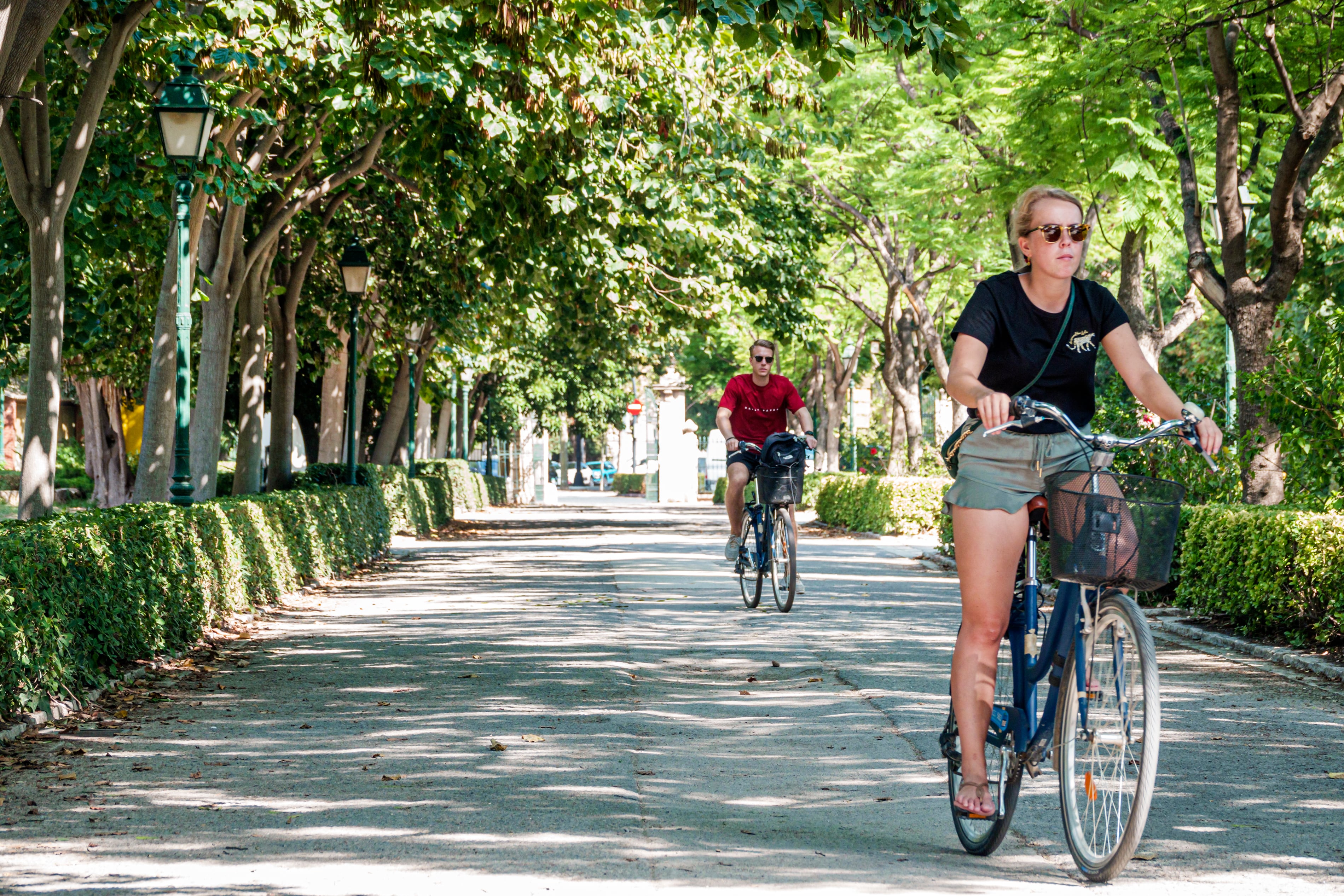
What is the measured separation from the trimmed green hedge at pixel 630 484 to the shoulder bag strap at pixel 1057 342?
63180mm

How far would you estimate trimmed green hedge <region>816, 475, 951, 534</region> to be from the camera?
81.9 ft

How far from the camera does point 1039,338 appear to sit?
4.45m

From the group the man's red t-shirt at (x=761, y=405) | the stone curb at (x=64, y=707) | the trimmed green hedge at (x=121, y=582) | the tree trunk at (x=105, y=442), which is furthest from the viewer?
the tree trunk at (x=105, y=442)

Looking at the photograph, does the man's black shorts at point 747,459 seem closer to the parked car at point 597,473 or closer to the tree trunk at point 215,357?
the tree trunk at point 215,357

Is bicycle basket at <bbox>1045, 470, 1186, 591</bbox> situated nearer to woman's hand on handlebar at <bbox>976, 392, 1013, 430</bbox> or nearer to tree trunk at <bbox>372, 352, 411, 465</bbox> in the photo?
woman's hand on handlebar at <bbox>976, 392, 1013, 430</bbox>

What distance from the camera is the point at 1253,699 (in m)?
7.75

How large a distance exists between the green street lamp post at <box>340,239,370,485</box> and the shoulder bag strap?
16147mm

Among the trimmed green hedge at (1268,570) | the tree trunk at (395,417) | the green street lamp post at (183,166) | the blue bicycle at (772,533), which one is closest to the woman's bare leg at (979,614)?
the trimmed green hedge at (1268,570)

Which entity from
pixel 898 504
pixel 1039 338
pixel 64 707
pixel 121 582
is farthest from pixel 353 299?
pixel 1039 338

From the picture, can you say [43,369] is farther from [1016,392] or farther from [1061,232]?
[1061,232]

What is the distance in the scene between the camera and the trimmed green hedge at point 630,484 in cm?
6988

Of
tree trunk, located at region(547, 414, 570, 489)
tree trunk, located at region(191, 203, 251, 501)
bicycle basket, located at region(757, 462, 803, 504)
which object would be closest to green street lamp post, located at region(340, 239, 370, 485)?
tree trunk, located at region(191, 203, 251, 501)

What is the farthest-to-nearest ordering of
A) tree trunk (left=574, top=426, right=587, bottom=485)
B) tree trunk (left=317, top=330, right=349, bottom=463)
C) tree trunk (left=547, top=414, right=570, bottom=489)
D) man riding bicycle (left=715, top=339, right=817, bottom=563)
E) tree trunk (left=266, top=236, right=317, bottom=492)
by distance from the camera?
tree trunk (left=574, top=426, right=587, bottom=485) < tree trunk (left=547, top=414, right=570, bottom=489) < tree trunk (left=317, top=330, right=349, bottom=463) < tree trunk (left=266, top=236, right=317, bottom=492) < man riding bicycle (left=715, top=339, right=817, bottom=563)

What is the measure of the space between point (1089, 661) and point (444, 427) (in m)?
40.7
